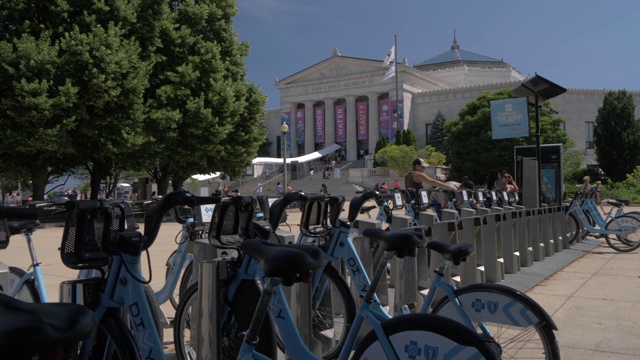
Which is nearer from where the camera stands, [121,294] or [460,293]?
[121,294]

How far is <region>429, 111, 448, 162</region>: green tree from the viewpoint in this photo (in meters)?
69.0

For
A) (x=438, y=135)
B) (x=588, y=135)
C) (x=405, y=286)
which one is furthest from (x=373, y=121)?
(x=405, y=286)

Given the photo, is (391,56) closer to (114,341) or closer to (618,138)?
(618,138)

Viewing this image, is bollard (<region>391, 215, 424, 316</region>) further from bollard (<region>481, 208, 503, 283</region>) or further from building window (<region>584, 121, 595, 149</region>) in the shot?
building window (<region>584, 121, 595, 149</region>)

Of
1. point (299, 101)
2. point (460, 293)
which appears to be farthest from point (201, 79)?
point (299, 101)

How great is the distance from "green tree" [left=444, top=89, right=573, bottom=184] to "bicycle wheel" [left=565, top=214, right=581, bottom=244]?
114 ft

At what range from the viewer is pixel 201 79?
2567cm

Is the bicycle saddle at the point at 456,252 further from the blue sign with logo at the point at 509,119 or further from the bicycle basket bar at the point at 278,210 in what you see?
the blue sign with logo at the point at 509,119

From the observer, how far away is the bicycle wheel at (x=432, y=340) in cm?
239

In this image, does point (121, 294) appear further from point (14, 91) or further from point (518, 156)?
point (14, 91)

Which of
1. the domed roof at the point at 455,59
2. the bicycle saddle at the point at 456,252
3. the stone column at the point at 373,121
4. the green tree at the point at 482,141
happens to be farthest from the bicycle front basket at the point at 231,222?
the domed roof at the point at 455,59

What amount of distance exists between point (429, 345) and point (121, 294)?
1444 millimetres

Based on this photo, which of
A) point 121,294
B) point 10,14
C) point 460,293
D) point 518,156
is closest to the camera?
point 121,294

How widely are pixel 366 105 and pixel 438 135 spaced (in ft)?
39.3
